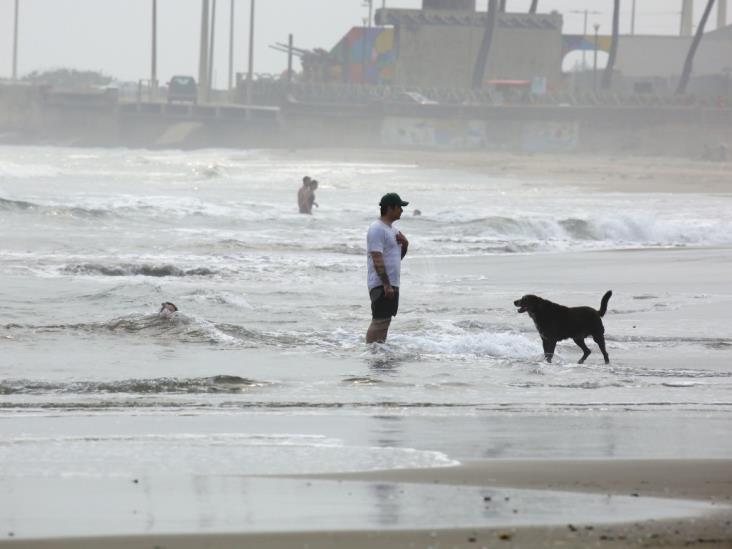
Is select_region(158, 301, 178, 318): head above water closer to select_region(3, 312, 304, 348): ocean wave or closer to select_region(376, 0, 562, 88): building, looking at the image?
select_region(3, 312, 304, 348): ocean wave

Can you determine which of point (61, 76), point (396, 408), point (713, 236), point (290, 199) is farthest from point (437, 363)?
point (61, 76)

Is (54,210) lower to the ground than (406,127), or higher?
lower

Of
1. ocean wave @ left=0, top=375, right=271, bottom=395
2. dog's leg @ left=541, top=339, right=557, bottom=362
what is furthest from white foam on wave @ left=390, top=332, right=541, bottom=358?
ocean wave @ left=0, top=375, right=271, bottom=395

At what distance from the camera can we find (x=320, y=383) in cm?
996

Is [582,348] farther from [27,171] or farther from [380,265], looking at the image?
[27,171]

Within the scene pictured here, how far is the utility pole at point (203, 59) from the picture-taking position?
103 m

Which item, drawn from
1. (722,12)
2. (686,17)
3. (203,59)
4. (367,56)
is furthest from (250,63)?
(722,12)

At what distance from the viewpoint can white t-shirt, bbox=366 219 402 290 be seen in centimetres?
1099

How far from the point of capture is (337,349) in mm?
11844

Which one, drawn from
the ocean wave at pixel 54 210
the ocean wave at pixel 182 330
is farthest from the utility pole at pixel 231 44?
the ocean wave at pixel 182 330

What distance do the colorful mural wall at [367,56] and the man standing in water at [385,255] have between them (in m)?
91.0

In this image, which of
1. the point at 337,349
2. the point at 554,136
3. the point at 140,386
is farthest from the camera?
the point at 554,136

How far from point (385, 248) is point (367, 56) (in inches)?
3684

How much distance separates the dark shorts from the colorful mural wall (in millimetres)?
90897
